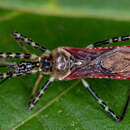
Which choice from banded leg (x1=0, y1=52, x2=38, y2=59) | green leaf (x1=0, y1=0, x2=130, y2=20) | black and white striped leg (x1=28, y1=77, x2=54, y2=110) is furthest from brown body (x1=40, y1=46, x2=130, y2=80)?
green leaf (x1=0, y1=0, x2=130, y2=20)

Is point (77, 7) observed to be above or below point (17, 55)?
above

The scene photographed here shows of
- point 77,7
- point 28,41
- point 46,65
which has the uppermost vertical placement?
point 77,7

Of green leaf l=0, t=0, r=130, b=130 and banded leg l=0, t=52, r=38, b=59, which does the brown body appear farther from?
banded leg l=0, t=52, r=38, b=59

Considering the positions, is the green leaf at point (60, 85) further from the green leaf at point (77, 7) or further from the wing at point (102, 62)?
the wing at point (102, 62)

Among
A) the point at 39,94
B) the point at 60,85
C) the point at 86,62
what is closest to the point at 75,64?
the point at 86,62

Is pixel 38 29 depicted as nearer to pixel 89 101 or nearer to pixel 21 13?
pixel 21 13

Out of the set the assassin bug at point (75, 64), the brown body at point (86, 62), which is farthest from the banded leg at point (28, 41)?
the brown body at point (86, 62)

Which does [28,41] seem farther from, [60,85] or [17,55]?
[60,85]
